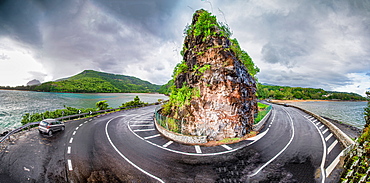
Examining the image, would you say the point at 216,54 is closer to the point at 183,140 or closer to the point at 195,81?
the point at 195,81

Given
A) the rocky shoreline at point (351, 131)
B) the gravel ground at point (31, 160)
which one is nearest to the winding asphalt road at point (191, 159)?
the gravel ground at point (31, 160)

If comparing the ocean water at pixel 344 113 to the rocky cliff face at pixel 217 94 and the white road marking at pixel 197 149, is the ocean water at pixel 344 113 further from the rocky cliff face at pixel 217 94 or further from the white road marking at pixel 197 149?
the white road marking at pixel 197 149

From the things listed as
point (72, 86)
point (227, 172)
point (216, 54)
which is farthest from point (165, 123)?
point (72, 86)

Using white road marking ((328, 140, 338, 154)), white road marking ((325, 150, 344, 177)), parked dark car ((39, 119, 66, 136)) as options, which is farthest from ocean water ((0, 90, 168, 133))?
white road marking ((328, 140, 338, 154))

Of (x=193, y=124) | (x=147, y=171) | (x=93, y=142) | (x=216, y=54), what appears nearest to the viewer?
(x=147, y=171)

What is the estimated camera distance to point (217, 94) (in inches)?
471

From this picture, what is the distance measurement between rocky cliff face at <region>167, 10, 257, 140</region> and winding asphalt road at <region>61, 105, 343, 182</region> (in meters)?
1.70

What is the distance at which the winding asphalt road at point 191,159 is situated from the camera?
264 inches

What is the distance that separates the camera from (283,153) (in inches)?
375

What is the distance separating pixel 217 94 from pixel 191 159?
591 cm

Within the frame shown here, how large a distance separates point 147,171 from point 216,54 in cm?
1084

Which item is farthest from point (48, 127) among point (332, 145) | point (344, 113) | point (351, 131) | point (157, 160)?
point (344, 113)

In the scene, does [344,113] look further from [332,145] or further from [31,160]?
[31,160]

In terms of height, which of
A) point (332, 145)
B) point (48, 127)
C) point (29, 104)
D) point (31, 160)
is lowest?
point (332, 145)
